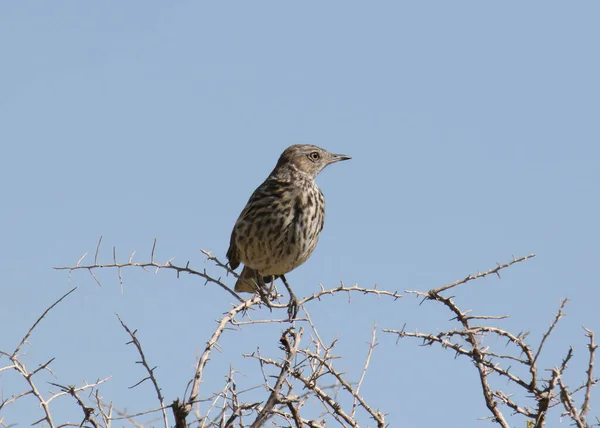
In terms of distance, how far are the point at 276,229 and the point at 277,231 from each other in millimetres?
25

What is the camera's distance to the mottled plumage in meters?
8.36

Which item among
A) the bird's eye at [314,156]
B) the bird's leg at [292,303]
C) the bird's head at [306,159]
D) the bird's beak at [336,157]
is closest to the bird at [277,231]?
the bird's leg at [292,303]

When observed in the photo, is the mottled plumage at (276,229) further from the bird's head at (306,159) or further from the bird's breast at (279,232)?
the bird's head at (306,159)

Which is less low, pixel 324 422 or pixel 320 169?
pixel 320 169

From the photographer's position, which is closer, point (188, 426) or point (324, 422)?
point (188, 426)

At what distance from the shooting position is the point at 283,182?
358 inches

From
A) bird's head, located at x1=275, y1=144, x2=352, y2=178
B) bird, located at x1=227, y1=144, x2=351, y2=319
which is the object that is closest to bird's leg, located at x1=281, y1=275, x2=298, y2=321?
bird, located at x1=227, y1=144, x2=351, y2=319

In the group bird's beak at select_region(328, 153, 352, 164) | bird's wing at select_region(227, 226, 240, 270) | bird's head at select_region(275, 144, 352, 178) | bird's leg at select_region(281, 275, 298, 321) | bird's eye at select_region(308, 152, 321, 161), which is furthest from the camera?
bird's beak at select_region(328, 153, 352, 164)

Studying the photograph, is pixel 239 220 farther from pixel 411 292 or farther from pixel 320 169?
pixel 411 292

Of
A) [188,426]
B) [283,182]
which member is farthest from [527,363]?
[283,182]

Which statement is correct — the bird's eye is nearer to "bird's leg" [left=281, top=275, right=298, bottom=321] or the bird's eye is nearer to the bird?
the bird

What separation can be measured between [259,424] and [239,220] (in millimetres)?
4895

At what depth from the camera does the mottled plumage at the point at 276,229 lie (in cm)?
836

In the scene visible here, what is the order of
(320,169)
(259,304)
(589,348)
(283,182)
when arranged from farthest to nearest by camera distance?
(320,169)
(283,182)
(259,304)
(589,348)
